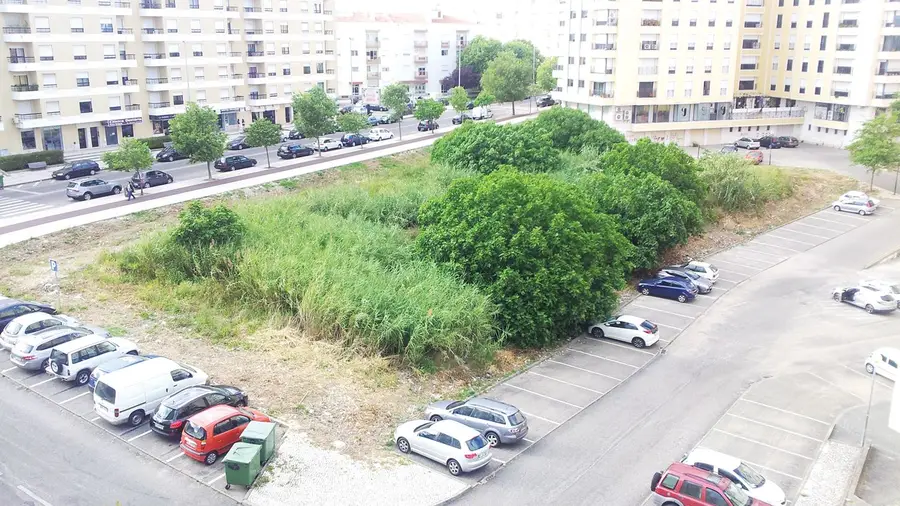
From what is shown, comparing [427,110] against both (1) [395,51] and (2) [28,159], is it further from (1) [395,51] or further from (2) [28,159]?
(1) [395,51]

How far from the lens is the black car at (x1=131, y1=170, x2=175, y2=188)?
51594mm

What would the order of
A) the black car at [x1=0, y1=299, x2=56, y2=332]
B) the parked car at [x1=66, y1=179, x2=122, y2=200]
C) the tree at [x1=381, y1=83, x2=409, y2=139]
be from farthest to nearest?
the tree at [x1=381, y1=83, x2=409, y2=139]
the parked car at [x1=66, y1=179, x2=122, y2=200]
the black car at [x1=0, y1=299, x2=56, y2=332]

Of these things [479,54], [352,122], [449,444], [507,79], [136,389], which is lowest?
[449,444]

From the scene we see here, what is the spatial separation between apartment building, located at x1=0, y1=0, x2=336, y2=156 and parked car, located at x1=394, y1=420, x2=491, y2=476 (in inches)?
2057

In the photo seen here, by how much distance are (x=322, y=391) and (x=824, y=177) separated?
51313 millimetres

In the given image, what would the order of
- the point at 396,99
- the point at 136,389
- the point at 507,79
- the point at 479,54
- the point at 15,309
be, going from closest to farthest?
the point at 136,389, the point at 15,309, the point at 396,99, the point at 507,79, the point at 479,54

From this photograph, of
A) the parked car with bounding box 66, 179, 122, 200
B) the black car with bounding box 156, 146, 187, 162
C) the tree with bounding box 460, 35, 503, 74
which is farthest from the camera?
the tree with bounding box 460, 35, 503, 74

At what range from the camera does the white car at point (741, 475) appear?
67.4 ft

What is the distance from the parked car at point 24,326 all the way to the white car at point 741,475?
2301 cm

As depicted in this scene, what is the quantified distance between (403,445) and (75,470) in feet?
29.9

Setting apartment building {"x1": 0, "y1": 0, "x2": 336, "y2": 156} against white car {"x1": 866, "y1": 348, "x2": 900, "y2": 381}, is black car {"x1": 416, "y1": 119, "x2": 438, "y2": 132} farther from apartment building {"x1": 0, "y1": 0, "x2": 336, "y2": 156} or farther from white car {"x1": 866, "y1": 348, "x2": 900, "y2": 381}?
white car {"x1": 866, "y1": 348, "x2": 900, "y2": 381}

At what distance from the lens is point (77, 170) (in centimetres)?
5491

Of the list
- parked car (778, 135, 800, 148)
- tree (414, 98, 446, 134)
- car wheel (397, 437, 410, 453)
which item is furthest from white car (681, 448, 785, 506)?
parked car (778, 135, 800, 148)

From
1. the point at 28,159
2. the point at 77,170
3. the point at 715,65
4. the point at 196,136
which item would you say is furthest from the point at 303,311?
the point at 715,65
